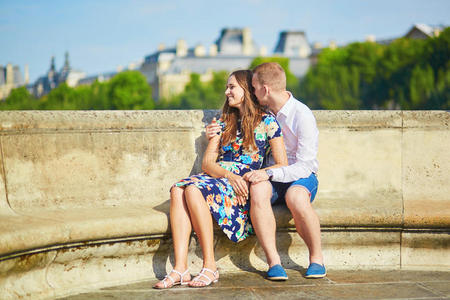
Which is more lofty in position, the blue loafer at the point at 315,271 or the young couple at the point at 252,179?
the young couple at the point at 252,179

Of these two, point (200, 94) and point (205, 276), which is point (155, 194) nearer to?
point (205, 276)

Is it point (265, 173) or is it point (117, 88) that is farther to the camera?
point (117, 88)

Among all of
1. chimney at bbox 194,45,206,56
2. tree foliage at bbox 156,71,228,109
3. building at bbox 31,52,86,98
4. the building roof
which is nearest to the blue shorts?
tree foliage at bbox 156,71,228,109

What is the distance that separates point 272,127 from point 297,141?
0.22 m

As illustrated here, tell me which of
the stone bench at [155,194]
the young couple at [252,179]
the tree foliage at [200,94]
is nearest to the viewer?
the stone bench at [155,194]

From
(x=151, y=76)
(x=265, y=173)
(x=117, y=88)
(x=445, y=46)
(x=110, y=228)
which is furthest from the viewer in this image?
(x=151, y=76)

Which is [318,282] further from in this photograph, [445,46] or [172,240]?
[445,46]

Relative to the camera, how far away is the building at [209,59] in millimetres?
110125

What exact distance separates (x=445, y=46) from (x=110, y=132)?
145ft

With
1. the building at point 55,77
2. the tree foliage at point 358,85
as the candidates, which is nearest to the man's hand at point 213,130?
the tree foliage at point 358,85

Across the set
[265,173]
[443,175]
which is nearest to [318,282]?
[265,173]

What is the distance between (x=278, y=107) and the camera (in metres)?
4.63

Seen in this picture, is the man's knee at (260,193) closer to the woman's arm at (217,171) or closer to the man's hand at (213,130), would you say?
the woman's arm at (217,171)

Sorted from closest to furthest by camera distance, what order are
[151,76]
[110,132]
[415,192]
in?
1. [110,132]
2. [415,192]
3. [151,76]
